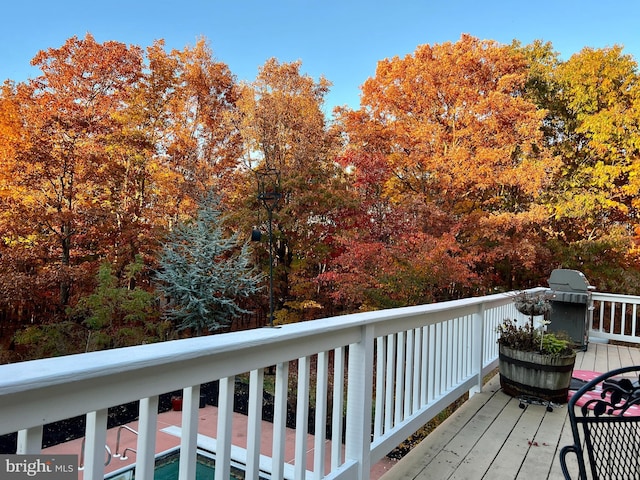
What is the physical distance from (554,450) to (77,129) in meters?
9.47

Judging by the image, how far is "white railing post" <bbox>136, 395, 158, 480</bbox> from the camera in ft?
3.09

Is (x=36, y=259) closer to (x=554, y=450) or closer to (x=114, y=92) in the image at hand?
(x=114, y=92)

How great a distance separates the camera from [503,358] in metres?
3.38

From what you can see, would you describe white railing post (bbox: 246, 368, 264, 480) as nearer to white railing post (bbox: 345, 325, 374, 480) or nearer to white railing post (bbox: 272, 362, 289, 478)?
white railing post (bbox: 272, 362, 289, 478)

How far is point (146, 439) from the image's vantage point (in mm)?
951

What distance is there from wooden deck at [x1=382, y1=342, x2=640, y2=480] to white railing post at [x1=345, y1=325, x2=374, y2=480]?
1.25ft

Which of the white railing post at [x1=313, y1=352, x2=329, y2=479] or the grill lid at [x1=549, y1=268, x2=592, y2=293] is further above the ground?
the grill lid at [x1=549, y1=268, x2=592, y2=293]

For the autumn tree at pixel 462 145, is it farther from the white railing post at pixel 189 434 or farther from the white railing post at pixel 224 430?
the white railing post at pixel 189 434

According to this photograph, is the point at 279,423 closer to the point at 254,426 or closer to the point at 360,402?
the point at 254,426

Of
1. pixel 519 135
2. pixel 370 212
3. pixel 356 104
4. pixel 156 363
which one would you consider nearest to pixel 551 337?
pixel 156 363

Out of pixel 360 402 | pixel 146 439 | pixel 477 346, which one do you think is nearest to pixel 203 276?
pixel 477 346

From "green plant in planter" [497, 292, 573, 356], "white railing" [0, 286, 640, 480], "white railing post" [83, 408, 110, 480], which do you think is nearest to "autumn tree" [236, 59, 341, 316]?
"green plant in planter" [497, 292, 573, 356]

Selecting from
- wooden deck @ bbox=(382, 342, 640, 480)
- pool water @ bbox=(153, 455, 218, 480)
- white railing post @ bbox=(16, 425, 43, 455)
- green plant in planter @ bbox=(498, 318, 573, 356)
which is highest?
white railing post @ bbox=(16, 425, 43, 455)

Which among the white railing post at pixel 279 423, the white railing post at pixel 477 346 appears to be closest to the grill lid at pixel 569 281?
the white railing post at pixel 477 346
